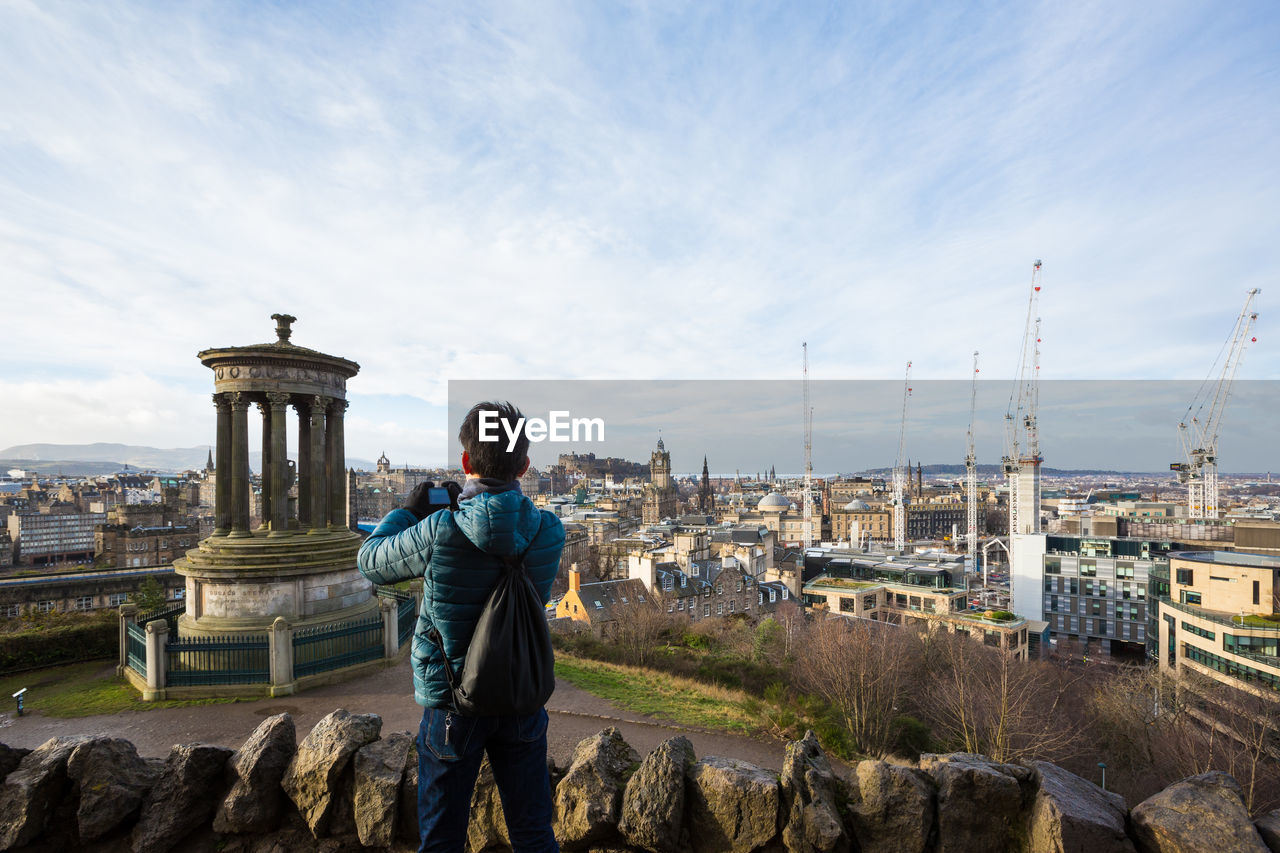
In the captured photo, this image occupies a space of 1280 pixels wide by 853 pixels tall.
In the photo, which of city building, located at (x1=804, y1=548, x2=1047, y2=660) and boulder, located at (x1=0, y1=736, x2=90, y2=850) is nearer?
boulder, located at (x1=0, y1=736, x2=90, y2=850)

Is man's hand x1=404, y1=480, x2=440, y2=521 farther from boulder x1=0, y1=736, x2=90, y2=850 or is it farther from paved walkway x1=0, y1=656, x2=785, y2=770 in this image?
paved walkway x1=0, y1=656, x2=785, y2=770

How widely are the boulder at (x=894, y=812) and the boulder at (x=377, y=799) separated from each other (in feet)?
10.1

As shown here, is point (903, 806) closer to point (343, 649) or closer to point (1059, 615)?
point (343, 649)

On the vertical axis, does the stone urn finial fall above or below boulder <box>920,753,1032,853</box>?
above

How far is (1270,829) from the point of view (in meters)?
3.50

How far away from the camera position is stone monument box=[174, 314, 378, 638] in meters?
13.8

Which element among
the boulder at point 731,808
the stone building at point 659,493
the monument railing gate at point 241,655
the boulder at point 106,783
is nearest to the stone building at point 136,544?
the monument railing gate at point 241,655

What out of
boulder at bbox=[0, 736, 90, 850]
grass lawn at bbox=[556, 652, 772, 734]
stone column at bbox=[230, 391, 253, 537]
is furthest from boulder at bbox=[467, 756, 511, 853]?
stone column at bbox=[230, 391, 253, 537]

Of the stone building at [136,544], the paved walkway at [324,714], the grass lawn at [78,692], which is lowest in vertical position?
the stone building at [136,544]

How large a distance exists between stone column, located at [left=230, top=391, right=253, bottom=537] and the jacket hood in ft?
47.7

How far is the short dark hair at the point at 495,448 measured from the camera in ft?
10.4

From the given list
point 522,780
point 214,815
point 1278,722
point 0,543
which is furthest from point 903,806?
point 0,543

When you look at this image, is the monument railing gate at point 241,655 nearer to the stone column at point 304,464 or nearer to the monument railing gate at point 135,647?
the monument railing gate at point 135,647

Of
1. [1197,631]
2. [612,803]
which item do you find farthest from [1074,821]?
[1197,631]
